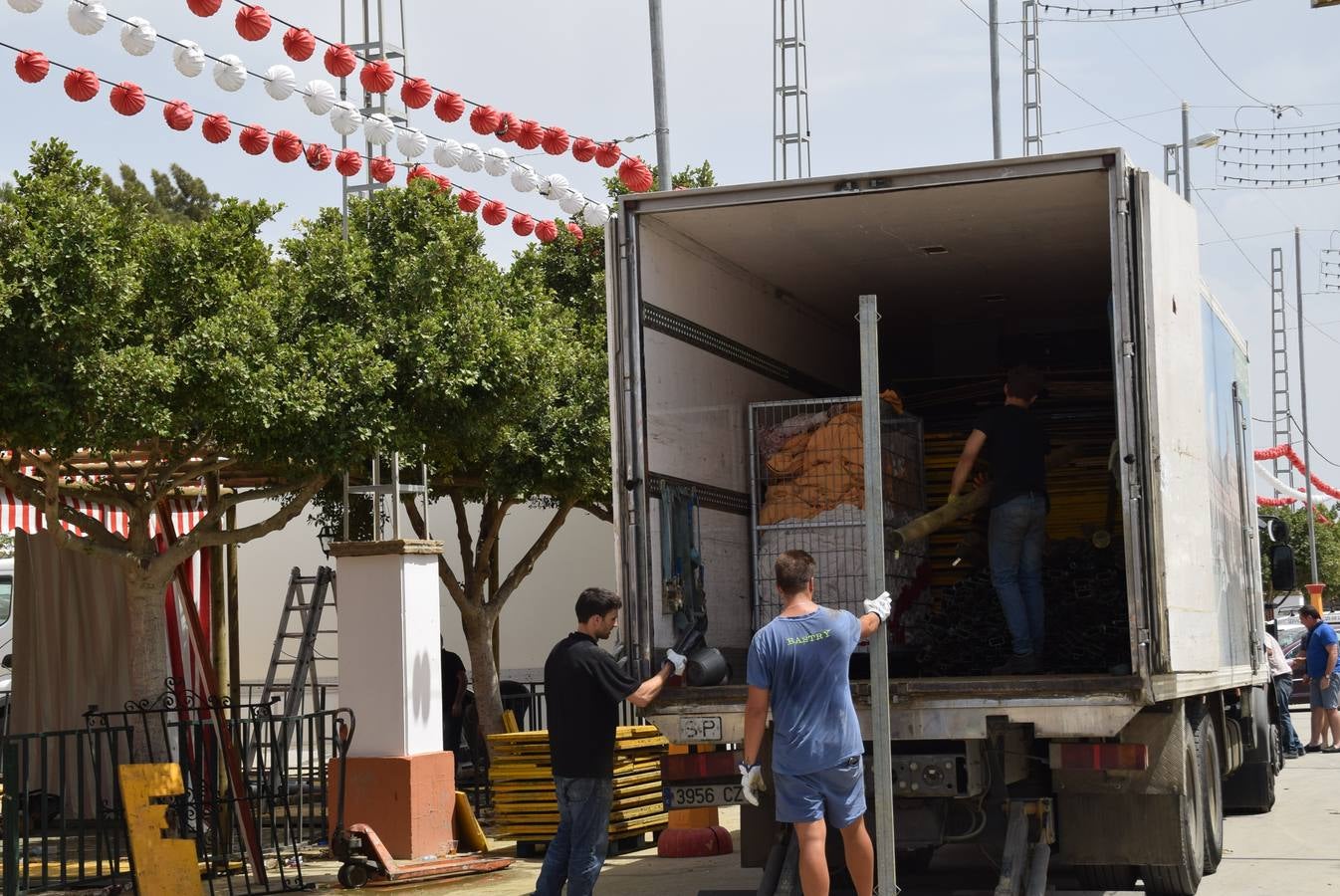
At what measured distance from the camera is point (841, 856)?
8.78m

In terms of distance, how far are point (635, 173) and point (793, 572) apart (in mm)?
8269

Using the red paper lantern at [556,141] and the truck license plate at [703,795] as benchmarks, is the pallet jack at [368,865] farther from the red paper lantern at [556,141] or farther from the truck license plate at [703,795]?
the red paper lantern at [556,141]

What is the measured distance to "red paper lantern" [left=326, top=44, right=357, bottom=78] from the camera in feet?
42.6

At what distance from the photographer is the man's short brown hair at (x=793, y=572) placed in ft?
24.4

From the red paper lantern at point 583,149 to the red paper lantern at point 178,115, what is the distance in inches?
132

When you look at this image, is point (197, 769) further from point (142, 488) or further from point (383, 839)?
point (142, 488)

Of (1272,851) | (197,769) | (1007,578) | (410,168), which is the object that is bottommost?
(1272,851)

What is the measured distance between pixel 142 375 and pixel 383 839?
147 inches

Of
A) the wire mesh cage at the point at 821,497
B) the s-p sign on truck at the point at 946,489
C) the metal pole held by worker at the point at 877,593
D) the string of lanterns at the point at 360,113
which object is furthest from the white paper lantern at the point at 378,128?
the metal pole held by worker at the point at 877,593

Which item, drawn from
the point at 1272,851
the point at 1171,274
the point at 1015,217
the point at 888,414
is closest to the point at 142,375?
the point at 888,414

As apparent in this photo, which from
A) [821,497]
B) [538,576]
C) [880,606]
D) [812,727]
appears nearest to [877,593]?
[880,606]

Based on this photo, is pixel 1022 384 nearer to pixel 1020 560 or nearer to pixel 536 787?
pixel 1020 560

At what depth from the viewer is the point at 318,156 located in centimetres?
1429

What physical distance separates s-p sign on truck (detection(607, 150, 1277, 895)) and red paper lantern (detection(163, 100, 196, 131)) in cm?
561
